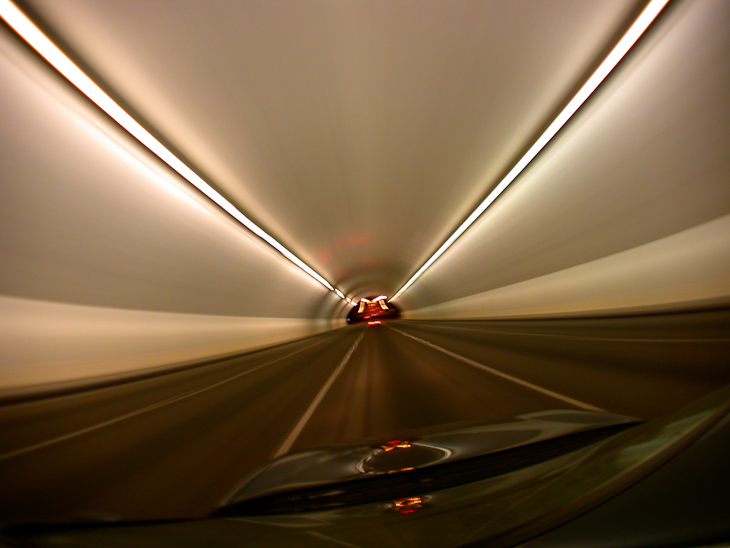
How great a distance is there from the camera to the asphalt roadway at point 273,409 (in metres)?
3.77

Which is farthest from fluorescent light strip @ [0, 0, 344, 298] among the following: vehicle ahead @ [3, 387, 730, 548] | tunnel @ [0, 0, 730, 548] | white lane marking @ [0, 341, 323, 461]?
vehicle ahead @ [3, 387, 730, 548]

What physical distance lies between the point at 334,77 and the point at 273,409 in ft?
19.3

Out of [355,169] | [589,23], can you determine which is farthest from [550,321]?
[589,23]

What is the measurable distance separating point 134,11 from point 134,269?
691 cm

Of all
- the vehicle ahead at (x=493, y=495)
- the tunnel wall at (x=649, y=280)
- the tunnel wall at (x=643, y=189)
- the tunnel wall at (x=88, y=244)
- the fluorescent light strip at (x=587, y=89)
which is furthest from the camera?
the tunnel wall at (x=649, y=280)

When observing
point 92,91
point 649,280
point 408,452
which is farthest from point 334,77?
point 649,280

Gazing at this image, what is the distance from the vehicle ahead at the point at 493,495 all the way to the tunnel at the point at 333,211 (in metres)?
0.02

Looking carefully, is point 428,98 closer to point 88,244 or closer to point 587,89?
point 587,89

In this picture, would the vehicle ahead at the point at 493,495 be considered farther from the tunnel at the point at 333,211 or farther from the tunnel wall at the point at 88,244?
the tunnel wall at the point at 88,244

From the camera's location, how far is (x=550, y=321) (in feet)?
53.6

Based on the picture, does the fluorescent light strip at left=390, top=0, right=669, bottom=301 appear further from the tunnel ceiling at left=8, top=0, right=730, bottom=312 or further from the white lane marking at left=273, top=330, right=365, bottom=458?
the white lane marking at left=273, top=330, right=365, bottom=458

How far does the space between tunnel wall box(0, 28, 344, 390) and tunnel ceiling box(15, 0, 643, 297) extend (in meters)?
0.87

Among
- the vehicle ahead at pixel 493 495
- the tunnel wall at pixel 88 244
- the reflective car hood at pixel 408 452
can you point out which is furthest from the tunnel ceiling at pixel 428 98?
the vehicle ahead at pixel 493 495

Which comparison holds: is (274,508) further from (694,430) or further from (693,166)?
(693,166)
